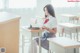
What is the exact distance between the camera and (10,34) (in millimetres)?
1553

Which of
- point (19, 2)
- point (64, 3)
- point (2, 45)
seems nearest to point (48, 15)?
point (19, 2)

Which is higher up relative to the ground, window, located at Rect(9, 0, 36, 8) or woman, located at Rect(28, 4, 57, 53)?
window, located at Rect(9, 0, 36, 8)

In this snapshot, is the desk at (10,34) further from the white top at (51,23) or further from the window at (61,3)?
the window at (61,3)

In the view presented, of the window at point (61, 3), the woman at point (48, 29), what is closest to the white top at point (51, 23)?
the woman at point (48, 29)

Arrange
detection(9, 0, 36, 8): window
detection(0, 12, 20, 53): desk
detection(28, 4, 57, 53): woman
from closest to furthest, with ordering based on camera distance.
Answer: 1. detection(0, 12, 20, 53): desk
2. detection(28, 4, 57, 53): woman
3. detection(9, 0, 36, 8): window

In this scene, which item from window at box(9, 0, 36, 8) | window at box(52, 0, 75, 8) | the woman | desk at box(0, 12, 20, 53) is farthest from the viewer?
window at box(52, 0, 75, 8)

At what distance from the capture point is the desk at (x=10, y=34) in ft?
4.97

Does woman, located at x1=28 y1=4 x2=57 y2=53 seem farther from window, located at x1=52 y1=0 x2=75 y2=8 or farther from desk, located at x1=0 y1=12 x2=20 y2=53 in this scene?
window, located at x1=52 y1=0 x2=75 y2=8

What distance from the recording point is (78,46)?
7.97 feet

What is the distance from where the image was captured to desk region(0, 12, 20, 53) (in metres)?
1.51

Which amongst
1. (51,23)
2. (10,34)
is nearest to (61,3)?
(51,23)

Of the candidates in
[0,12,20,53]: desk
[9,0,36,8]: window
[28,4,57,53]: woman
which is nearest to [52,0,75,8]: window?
[9,0,36,8]: window

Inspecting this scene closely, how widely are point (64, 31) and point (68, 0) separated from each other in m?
2.00

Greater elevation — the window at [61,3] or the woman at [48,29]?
the window at [61,3]
